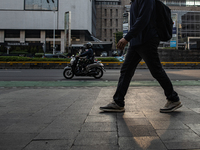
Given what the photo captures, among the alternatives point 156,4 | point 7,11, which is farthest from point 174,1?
point 156,4

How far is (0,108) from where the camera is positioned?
3.71 metres

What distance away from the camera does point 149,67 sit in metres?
3.16

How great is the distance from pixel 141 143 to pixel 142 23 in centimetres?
177

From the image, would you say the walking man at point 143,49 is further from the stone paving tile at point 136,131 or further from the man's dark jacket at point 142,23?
the stone paving tile at point 136,131

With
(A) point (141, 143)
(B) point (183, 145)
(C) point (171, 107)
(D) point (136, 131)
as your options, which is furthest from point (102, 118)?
(B) point (183, 145)

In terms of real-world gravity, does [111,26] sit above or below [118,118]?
above

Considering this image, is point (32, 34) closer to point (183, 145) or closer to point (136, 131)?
point (136, 131)

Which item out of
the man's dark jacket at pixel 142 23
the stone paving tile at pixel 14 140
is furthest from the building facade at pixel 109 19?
the stone paving tile at pixel 14 140

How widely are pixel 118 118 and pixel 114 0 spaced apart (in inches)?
3704

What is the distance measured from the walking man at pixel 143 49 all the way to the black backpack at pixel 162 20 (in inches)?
2.6

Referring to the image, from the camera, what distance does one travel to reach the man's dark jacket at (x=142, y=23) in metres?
3.01

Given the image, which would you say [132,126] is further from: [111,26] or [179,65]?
[111,26]

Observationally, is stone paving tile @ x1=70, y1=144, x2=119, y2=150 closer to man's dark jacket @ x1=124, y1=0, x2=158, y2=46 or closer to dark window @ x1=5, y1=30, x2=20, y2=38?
man's dark jacket @ x1=124, y1=0, x2=158, y2=46

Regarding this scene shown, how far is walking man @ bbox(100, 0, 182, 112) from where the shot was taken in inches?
119
